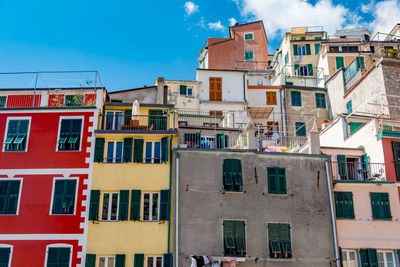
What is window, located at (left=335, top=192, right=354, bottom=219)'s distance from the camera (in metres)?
25.4

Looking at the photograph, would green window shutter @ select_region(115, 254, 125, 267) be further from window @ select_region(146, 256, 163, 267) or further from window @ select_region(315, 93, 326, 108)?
window @ select_region(315, 93, 326, 108)

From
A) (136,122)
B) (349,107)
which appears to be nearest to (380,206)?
(136,122)

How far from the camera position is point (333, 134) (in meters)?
33.3

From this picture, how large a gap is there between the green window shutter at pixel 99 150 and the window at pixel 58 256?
4902mm

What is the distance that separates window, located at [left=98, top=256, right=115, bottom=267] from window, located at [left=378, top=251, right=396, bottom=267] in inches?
543

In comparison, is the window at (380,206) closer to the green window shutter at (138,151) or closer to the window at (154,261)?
the window at (154,261)

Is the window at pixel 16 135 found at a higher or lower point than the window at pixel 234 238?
higher

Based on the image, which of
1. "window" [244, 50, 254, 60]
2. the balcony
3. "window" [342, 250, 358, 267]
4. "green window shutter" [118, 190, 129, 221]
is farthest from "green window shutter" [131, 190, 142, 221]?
"window" [244, 50, 254, 60]

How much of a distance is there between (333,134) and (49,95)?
19.7 meters

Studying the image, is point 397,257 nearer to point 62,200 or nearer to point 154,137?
point 154,137

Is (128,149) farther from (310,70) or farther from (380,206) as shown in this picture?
(310,70)

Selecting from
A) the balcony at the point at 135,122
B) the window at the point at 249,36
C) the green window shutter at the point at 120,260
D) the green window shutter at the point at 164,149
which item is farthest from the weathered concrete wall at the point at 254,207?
the window at the point at 249,36

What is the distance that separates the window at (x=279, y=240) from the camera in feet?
77.3

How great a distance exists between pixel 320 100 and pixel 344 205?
21.7 metres
